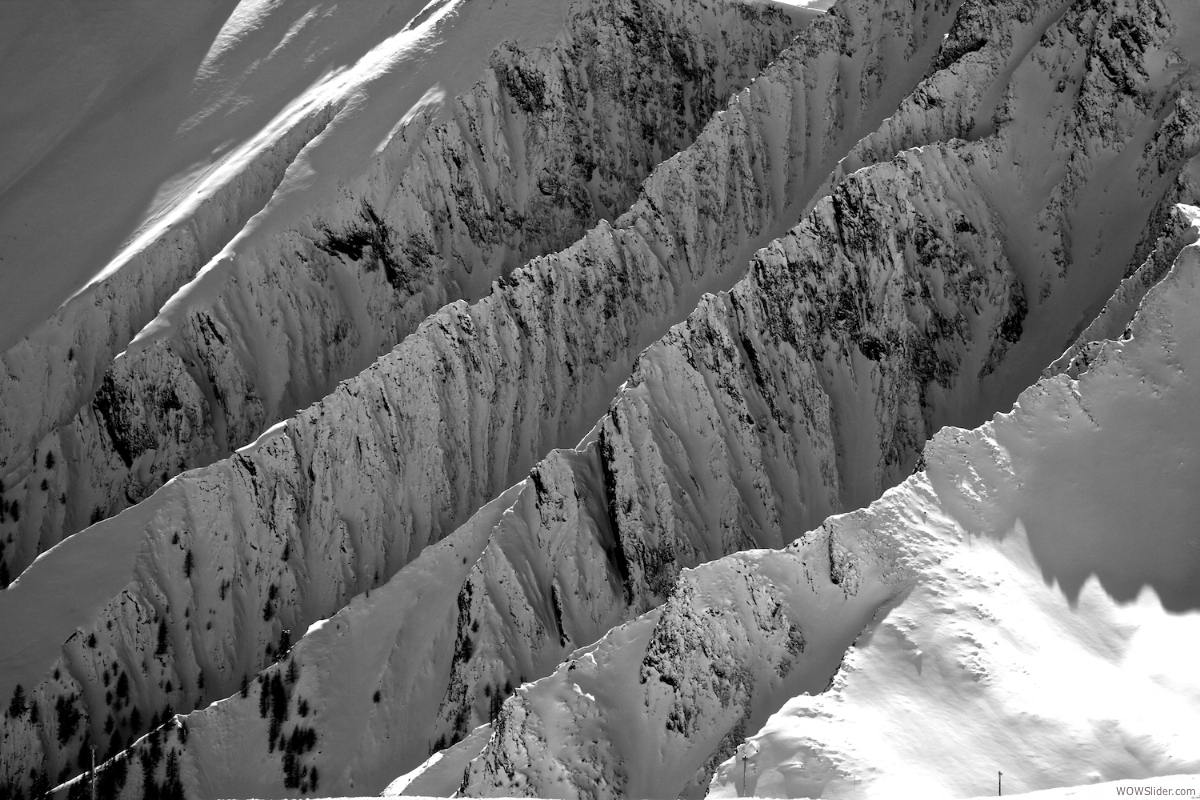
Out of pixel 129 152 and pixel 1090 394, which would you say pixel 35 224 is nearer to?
pixel 129 152

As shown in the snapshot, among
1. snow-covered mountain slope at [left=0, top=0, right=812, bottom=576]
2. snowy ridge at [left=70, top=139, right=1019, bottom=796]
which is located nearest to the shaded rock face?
snowy ridge at [left=70, top=139, right=1019, bottom=796]

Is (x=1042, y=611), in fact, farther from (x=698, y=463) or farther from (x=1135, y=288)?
(x=698, y=463)

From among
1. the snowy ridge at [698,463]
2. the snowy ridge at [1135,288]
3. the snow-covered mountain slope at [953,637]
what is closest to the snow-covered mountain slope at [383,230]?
the snowy ridge at [698,463]

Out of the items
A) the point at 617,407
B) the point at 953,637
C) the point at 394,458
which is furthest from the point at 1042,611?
the point at 394,458

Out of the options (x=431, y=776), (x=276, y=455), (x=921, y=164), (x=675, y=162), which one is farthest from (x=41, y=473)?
(x=921, y=164)

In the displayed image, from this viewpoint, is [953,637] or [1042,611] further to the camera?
[1042,611]
